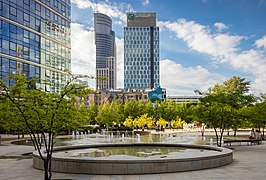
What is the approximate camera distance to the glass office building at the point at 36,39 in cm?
4706

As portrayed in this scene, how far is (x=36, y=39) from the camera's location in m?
54.7

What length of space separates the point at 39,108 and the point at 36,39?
46.8m

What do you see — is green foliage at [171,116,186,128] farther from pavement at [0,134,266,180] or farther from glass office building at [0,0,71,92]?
pavement at [0,134,266,180]

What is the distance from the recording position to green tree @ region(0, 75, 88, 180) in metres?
10.9

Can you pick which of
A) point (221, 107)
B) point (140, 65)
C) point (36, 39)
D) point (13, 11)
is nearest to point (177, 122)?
point (36, 39)

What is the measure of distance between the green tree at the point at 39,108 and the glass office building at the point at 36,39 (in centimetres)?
3417

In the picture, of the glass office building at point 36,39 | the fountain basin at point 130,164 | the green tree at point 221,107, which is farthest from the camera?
the glass office building at point 36,39

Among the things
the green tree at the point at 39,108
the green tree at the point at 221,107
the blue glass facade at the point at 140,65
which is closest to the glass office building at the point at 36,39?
the green tree at the point at 221,107

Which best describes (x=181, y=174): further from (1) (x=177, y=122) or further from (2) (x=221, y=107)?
(1) (x=177, y=122)

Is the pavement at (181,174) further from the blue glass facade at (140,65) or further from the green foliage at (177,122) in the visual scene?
the blue glass facade at (140,65)

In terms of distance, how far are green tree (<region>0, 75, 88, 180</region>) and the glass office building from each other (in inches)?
1345

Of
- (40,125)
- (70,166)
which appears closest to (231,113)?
(70,166)

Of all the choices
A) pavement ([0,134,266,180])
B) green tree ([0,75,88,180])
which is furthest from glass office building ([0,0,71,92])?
green tree ([0,75,88,180])

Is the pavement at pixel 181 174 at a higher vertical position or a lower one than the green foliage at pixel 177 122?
higher
